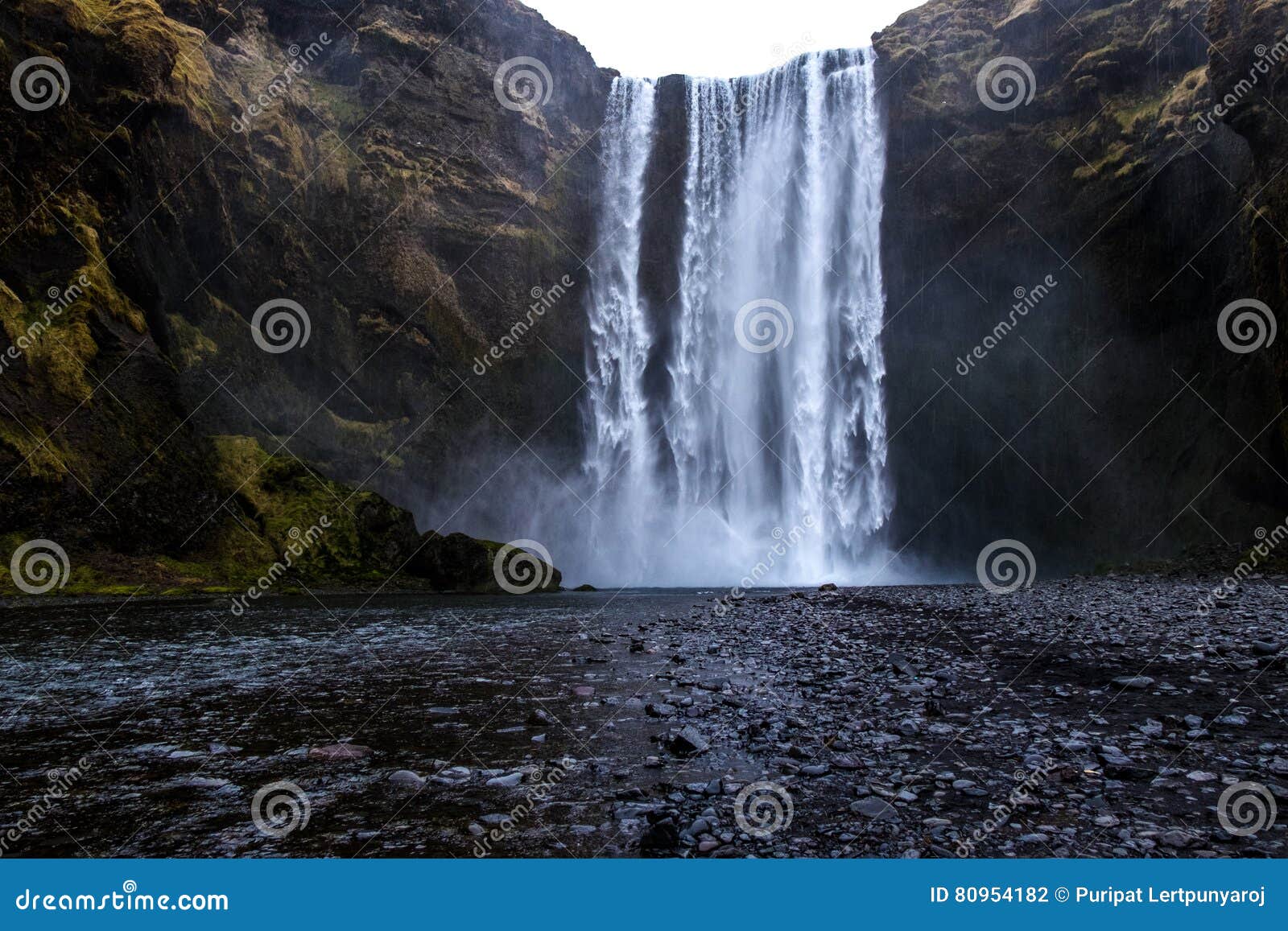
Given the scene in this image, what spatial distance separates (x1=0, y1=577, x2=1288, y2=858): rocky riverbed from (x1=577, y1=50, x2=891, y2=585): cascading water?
76.4 ft

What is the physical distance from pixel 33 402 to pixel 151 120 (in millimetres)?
13352

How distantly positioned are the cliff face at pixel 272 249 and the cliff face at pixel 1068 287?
58.7ft

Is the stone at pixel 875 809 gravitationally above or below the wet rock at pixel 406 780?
above

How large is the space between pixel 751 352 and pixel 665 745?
32.8 meters

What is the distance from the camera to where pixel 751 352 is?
1457 inches

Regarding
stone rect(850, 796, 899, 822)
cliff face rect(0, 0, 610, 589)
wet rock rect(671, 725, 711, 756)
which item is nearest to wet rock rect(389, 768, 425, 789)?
wet rock rect(671, 725, 711, 756)

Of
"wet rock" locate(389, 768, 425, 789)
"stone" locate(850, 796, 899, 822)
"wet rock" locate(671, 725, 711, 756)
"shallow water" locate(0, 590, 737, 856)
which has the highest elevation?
"stone" locate(850, 796, 899, 822)

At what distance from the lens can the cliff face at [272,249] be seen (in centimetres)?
2445

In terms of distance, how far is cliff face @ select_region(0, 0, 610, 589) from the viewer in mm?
24453

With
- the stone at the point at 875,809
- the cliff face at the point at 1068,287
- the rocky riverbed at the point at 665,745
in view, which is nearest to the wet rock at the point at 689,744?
the rocky riverbed at the point at 665,745

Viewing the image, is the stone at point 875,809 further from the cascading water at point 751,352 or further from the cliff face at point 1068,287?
the cascading water at point 751,352

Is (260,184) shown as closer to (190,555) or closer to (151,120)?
(151,120)

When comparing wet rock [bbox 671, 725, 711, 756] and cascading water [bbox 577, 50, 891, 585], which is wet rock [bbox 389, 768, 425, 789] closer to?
wet rock [bbox 671, 725, 711, 756]
